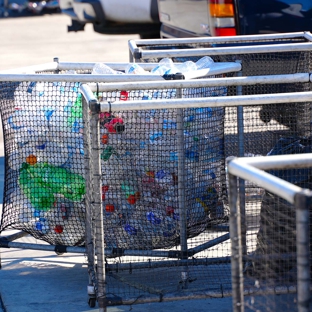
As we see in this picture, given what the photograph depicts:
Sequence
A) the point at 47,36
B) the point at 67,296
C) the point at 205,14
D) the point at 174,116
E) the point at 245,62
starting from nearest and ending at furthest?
the point at 174,116 < the point at 67,296 < the point at 245,62 < the point at 205,14 < the point at 47,36

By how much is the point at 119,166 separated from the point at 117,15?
8.66 metres

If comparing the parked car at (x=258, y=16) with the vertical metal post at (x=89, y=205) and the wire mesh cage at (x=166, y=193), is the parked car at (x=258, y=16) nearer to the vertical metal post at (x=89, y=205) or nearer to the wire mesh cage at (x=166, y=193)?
the wire mesh cage at (x=166, y=193)

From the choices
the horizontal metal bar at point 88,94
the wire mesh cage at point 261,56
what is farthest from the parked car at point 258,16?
the horizontal metal bar at point 88,94

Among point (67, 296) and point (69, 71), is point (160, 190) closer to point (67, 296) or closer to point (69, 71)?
point (67, 296)

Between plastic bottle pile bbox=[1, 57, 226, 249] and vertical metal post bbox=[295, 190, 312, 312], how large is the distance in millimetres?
1827

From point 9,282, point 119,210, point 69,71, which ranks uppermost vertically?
point 69,71

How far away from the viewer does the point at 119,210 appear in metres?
4.04

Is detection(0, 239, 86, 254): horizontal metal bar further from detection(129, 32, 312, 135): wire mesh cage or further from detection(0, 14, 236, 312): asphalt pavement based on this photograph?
detection(129, 32, 312, 135): wire mesh cage

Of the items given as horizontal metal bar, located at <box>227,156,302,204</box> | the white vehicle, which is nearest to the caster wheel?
horizontal metal bar, located at <box>227,156,302,204</box>

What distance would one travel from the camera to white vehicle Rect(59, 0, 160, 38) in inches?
472

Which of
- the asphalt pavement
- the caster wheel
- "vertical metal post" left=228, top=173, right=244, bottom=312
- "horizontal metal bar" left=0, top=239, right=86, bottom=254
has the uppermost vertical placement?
"vertical metal post" left=228, top=173, right=244, bottom=312

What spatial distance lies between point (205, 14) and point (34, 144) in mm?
3240

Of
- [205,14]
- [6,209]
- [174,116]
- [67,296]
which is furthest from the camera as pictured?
[205,14]

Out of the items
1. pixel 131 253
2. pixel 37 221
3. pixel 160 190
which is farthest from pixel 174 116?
pixel 37 221
